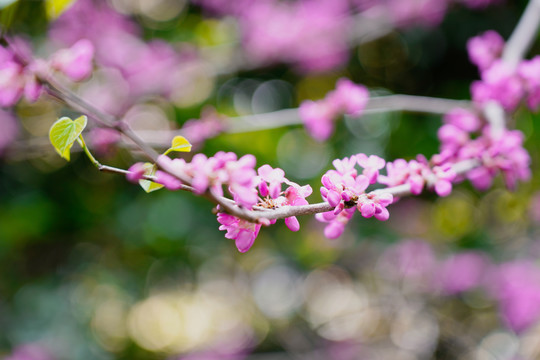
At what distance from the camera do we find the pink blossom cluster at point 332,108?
49.8 inches

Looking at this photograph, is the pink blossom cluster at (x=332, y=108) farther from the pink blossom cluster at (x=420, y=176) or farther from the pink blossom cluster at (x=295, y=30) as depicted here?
the pink blossom cluster at (x=295, y=30)

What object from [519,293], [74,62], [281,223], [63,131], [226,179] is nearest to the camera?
[226,179]

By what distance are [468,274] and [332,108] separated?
1.67 meters

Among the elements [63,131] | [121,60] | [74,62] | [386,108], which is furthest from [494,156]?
[121,60]

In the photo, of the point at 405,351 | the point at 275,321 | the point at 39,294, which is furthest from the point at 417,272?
the point at 39,294

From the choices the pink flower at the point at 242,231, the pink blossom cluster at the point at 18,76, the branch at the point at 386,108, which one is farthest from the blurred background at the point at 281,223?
the pink flower at the point at 242,231

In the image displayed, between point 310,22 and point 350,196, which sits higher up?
point 310,22

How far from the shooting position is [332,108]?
1.31 m

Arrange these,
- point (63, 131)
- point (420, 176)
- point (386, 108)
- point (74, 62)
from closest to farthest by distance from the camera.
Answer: point (63, 131)
point (420, 176)
point (74, 62)
point (386, 108)

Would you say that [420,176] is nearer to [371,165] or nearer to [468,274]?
[371,165]

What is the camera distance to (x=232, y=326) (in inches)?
132

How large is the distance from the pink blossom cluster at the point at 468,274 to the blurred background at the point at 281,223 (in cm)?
1

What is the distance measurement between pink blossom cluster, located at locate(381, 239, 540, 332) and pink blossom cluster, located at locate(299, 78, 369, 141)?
4.32ft

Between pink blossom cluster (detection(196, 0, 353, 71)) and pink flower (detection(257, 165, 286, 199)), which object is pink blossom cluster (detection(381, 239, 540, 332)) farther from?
pink flower (detection(257, 165, 286, 199))
